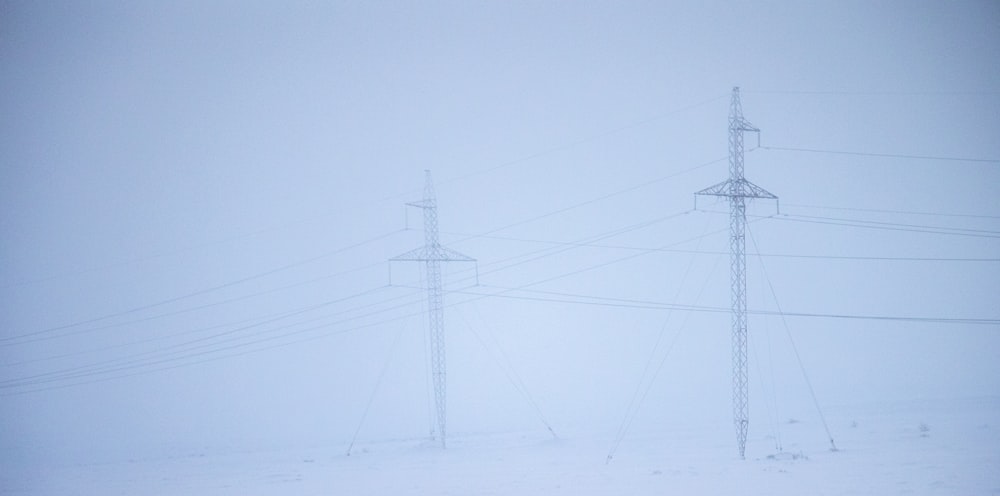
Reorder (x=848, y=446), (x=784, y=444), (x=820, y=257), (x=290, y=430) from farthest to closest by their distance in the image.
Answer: (x=820, y=257) → (x=290, y=430) → (x=784, y=444) → (x=848, y=446)

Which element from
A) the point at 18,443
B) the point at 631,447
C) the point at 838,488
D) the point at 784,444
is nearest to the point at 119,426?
the point at 18,443

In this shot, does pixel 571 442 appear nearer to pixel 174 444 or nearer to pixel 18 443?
pixel 174 444

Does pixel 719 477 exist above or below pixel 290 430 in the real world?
above

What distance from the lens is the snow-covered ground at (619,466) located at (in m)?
21.2

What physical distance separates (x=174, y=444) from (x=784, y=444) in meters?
31.9

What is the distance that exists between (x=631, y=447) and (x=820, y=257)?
27.4 m

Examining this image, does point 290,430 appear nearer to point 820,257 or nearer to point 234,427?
point 234,427

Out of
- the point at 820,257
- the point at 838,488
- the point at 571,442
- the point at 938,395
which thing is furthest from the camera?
the point at 820,257

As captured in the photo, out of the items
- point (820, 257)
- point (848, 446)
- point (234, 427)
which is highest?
point (820, 257)

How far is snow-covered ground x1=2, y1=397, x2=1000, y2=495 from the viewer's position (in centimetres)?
2120

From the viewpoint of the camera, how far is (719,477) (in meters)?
22.2

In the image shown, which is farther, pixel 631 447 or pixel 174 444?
pixel 174 444

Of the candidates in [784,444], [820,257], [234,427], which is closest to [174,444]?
[234,427]

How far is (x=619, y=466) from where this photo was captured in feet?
82.9
